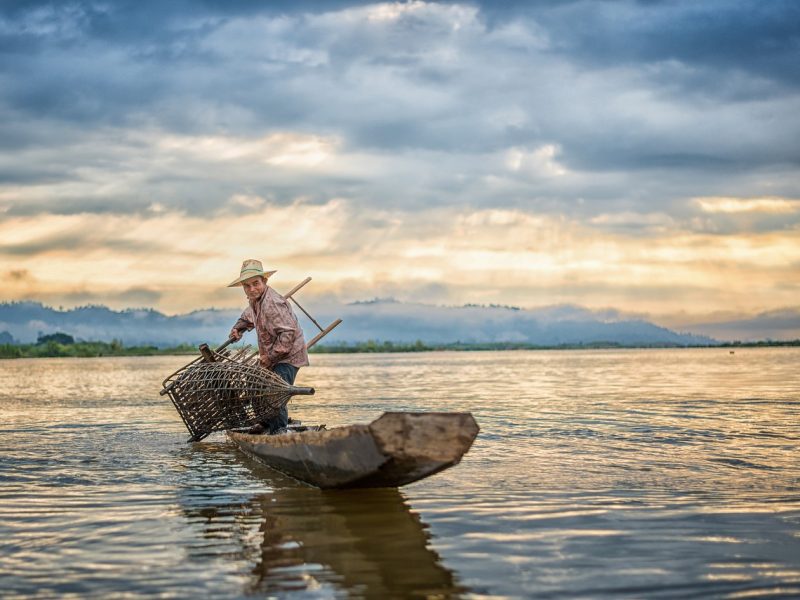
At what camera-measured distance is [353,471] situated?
21.3ft

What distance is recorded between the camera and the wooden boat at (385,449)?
586 cm

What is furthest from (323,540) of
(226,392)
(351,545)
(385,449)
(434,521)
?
(226,392)

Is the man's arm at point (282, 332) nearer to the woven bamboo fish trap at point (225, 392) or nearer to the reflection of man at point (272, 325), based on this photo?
the reflection of man at point (272, 325)

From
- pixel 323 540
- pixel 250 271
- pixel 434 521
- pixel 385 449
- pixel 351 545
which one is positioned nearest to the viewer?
pixel 351 545

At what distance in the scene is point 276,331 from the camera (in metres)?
9.55

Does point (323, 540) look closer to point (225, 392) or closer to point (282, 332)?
point (282, 332)

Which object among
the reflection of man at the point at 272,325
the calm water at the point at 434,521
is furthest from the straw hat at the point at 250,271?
the calm water at the point at 434,521

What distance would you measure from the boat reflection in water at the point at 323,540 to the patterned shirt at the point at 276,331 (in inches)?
73.5

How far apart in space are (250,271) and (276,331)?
0.74 meters

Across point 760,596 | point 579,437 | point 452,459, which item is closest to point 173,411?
A: point 579,437

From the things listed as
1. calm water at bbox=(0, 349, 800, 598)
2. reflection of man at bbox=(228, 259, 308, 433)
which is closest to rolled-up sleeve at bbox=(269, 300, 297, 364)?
reflection of man at bbox=(228, 259, 308, 433)

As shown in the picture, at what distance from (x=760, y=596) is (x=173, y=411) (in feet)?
48.5

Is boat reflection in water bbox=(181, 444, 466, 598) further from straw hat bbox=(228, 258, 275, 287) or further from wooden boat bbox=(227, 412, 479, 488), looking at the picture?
straw hat bbox=(228, 258, 275, 287)

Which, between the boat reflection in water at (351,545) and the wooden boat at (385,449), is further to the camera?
the wooden boat at (385,449)
